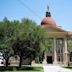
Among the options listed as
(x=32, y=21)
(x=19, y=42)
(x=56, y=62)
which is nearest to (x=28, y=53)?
(x=19, y=42)

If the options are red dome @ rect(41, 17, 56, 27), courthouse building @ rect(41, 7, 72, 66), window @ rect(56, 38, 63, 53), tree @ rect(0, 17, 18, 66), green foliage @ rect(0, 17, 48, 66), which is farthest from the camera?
red dome @ rect(41, 17, 56, 27)

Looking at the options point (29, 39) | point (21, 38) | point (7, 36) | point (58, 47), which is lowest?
point (29, 39)

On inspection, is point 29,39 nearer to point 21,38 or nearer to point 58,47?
point 21,38

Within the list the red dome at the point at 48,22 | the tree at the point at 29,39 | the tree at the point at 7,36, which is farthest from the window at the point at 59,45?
the tree at the point at 7,36

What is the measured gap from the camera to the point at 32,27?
48.3 meters

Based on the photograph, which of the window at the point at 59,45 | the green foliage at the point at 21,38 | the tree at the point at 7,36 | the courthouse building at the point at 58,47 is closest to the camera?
the tree at the point at 7,36

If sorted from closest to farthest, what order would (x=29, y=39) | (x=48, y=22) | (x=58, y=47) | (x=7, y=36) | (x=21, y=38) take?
(x=21, y=38)
(x=29, y=39)
(x=7, y=36)
(x=58, y=47)
(x=48, y=22)

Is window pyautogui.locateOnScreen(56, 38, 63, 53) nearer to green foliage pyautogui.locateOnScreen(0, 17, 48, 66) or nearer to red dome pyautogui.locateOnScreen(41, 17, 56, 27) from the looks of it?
red dome pyautogui.locateOnScreen(41, 17, 56, 27)

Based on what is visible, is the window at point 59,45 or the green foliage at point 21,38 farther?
the window at point 59,45

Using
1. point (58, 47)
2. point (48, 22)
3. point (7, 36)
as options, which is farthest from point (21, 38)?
point (48, 22)

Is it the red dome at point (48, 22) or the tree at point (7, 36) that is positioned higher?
the red dome at point (48, 22)

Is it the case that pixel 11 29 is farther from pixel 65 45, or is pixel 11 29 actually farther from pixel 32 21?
pixel 65 45

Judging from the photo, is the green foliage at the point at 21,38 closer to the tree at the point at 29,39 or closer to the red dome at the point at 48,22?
the tree at the point at 29,39

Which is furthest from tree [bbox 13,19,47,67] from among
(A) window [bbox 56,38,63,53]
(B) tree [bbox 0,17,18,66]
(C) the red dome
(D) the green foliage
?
(C) the red dome
